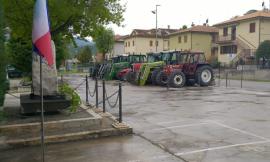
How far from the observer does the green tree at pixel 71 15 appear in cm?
1027

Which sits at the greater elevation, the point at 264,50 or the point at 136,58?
the point at 264,50

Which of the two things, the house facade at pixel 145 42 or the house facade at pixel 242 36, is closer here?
the house facade at pixel 242 36

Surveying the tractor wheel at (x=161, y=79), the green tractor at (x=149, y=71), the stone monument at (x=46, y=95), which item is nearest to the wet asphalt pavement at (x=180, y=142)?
the stone monument at (x=46, y=95)

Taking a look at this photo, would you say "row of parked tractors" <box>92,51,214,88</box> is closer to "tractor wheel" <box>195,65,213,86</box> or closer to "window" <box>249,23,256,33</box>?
"tractor wheel" <box>195,65,213,86</box>

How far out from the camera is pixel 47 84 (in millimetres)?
10609

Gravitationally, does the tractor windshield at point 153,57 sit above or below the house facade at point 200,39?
below

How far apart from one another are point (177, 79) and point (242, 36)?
1171 inches

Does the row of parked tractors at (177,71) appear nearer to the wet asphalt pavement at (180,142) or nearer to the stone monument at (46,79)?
the wet asphalt pavement at (180,142)

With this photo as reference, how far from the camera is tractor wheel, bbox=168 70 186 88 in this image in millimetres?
A: 24375

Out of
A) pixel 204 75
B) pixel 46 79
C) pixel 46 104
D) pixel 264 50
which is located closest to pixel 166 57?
pixel 204 75

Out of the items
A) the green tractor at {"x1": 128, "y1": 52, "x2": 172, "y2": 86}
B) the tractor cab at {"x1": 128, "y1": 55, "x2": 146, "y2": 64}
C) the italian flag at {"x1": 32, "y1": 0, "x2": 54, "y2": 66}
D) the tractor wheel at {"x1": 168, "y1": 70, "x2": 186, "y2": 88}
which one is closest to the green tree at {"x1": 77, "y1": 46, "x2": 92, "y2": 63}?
the tractor cab at {"x1": 128, "y1": 55, "x2": 146, "y2": 64}

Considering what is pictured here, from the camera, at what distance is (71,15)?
10.6 meters

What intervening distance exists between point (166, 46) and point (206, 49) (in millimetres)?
13101

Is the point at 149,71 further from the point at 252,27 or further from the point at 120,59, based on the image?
the point at 252,27
